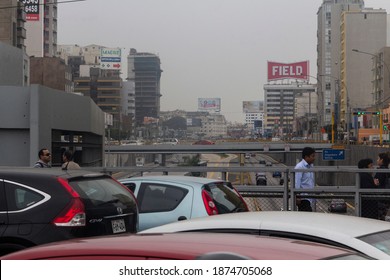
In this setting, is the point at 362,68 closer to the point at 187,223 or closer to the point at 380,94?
the point at 380,94

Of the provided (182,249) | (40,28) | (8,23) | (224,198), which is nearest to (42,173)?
(224,198)

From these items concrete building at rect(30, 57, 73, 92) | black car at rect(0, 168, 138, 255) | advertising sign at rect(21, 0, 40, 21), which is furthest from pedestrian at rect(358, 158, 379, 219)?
Answer: advertising sign at rect(21, 0, 40, 21)

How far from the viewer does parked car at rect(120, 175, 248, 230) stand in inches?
370

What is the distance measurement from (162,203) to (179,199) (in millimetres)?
333

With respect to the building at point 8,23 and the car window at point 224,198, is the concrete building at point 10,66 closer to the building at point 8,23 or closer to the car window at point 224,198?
the car window at point 224,198

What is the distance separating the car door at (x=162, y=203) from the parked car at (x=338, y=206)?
15.4 ft

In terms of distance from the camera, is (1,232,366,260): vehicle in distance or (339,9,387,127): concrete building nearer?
(1,232,366,260): vehicle in distance

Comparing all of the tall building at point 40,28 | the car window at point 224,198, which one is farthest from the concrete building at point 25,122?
the tall building at point 40,28

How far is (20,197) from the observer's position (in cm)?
756

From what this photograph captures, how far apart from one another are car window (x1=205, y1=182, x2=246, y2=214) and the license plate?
1881 mm

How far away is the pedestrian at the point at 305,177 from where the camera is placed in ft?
40.0

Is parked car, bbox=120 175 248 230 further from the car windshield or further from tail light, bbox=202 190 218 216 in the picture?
the car windshield

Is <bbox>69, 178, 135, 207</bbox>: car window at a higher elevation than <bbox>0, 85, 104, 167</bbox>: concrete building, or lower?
lower
